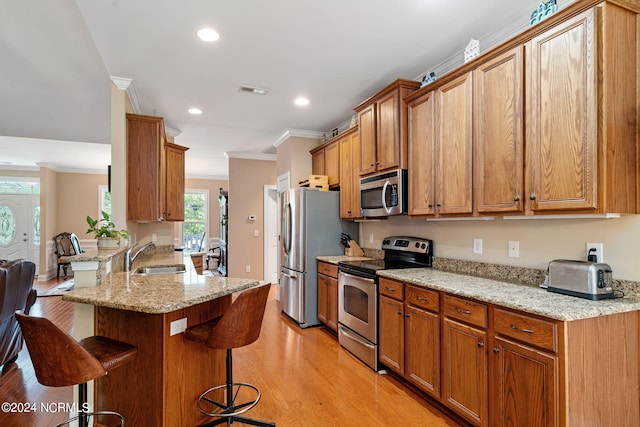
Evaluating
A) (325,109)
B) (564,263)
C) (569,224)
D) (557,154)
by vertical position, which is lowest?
(564,263)

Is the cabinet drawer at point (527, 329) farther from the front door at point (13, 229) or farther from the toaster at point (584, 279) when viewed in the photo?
the front door at point (13, 229)

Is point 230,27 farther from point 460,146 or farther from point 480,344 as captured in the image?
point 480,344

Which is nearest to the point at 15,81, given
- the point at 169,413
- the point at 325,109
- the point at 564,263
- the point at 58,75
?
the point at 58,75

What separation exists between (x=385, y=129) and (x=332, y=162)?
140cm

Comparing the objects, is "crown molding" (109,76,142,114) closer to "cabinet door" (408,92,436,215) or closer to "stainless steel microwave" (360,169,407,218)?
"stainless steel microwave" (360,169,407,218)

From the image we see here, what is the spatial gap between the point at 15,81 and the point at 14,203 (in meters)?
6.31

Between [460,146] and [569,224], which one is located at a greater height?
[460,146]

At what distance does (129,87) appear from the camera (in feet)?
11.3

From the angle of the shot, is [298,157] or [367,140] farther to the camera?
[298,157]

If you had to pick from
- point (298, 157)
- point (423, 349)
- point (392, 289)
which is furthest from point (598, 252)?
point (298, 157)

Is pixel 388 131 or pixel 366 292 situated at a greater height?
pixel 388 131

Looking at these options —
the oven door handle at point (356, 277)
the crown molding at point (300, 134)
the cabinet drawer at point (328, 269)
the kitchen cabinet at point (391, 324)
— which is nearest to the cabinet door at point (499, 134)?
the kitchen cabinet at point (391, 324)

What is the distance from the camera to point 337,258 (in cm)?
414

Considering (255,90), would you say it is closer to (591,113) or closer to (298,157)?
(298,157)
